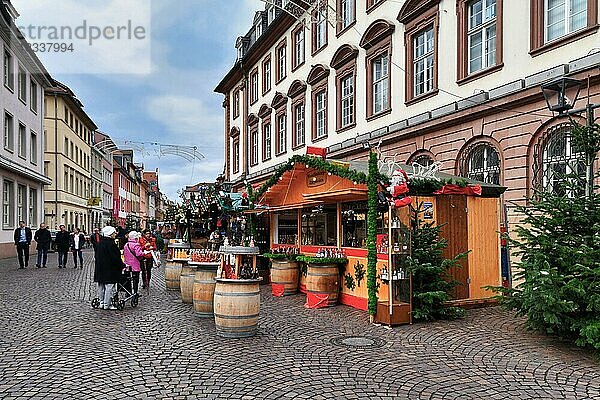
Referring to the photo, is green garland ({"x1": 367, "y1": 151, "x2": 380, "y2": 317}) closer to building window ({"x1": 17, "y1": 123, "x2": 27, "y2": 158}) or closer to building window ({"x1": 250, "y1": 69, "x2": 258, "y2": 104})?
building window ({"x1": 250, "y1": 69, "x2": 258, "y2": 104})

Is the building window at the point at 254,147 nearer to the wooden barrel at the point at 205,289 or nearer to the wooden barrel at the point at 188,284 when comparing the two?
the wooden barrel at the point at 188,284

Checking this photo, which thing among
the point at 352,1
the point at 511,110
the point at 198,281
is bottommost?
the point at 198,281

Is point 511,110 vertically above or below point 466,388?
above

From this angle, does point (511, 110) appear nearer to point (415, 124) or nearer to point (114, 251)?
point (415, 124)

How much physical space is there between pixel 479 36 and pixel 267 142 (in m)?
18.5

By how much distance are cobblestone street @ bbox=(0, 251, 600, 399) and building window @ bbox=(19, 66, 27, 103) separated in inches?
951

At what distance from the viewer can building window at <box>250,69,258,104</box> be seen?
3441 cm

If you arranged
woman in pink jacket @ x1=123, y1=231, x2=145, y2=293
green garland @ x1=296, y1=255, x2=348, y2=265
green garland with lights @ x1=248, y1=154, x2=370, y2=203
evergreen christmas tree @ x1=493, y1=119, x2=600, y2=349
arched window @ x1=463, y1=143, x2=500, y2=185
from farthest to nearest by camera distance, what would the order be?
arched window @ x1=463, y1=143, x2=500, y2=185
woman in pink jacket @ x1=123, y1=231, x2=145, y2=293
green garland @ x1=296, y1=255, x2=348, y2=265
green garland with lights @ x1=248, y1=154, x2=370, y2=203
evergreen christmas tree @ x1=493, y1=119, x2=600, y2=349

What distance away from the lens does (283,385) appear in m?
6.14

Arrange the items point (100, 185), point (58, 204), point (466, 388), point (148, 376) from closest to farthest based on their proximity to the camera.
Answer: point (466, 388) → point (148, 376) → point (58, 204) → point (100, 185)

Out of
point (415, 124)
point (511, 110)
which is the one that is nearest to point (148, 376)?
point (511, 110)

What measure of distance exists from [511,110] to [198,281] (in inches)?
348

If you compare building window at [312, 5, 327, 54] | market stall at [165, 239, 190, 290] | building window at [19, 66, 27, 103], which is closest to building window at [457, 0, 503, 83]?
building window at [312, 5, 327, 54]

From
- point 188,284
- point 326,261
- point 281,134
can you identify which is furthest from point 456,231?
point 281,134
